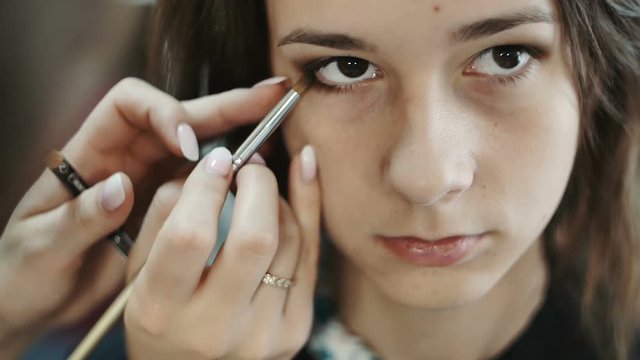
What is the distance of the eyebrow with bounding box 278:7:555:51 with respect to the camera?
21.9 inches

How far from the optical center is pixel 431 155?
1.89ft

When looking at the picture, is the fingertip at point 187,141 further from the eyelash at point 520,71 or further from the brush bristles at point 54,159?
the eyelash at point 520,71

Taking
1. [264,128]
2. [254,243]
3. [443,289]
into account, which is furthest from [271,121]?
[443,289]

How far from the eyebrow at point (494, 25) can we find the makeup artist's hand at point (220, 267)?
0.19m

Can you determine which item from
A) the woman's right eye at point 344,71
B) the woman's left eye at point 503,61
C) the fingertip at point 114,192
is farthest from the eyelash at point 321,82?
the fingertip at point 114,192

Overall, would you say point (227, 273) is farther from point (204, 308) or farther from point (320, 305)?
point (320, 305)

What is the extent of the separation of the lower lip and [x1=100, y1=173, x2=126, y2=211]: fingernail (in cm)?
25

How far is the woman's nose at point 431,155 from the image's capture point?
576mm

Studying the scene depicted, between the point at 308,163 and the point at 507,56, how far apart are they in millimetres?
205

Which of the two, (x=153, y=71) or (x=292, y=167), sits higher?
(x=153, y=71)

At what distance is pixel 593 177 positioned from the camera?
79 centimetres

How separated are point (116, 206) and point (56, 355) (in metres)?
0.15

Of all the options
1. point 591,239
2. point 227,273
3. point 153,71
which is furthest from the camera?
point 591,239

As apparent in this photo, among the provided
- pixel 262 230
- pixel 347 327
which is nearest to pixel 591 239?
pixel 347 327
